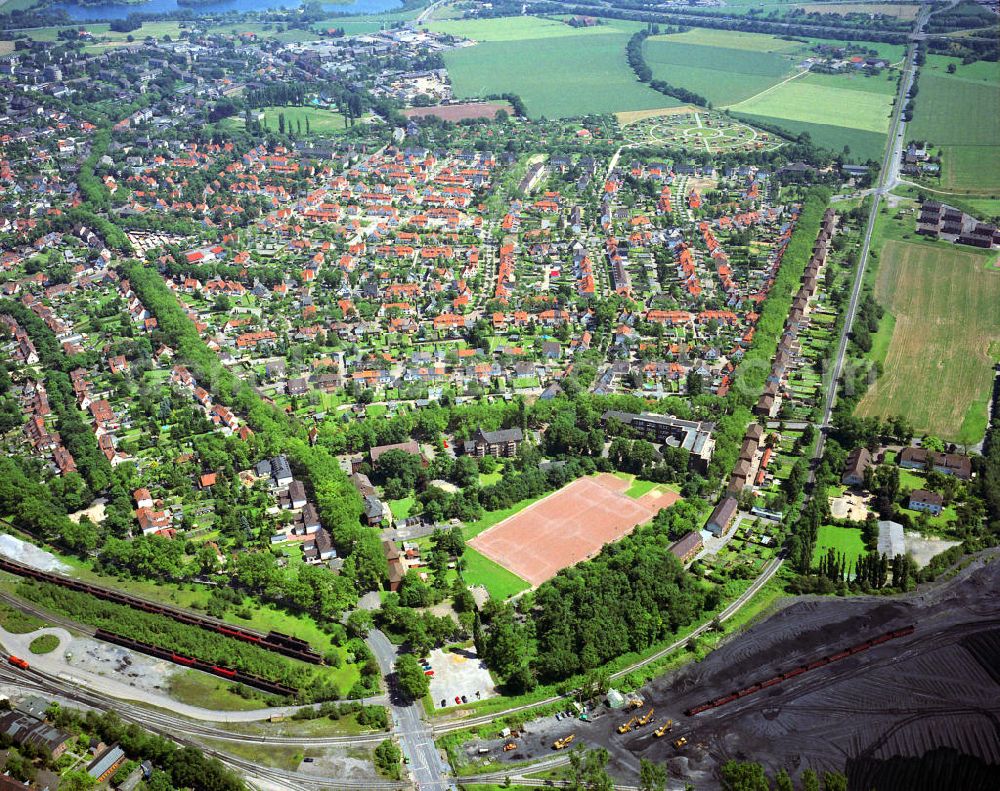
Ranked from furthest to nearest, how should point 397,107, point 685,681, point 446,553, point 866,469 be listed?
point 397,107, point 866,469, point 446,553, point 685,681

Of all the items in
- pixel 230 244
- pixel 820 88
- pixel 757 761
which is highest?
pixel 820 88

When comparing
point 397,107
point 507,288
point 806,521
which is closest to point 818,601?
point 806,521

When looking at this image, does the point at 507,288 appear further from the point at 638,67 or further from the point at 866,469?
the point at 638,67

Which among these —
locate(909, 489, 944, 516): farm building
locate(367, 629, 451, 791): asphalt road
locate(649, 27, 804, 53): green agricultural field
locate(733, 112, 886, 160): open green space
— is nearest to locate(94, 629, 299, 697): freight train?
locate(367, 629, 451, 791): asphalt road

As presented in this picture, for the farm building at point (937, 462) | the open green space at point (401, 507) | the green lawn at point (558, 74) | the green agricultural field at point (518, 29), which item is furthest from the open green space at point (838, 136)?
the open green space at point (401, 507)

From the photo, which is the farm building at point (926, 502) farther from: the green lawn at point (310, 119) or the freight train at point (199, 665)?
the green lawn at point (310, 119)

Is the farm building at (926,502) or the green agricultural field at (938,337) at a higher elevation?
the green agricultural field at (938,337)
